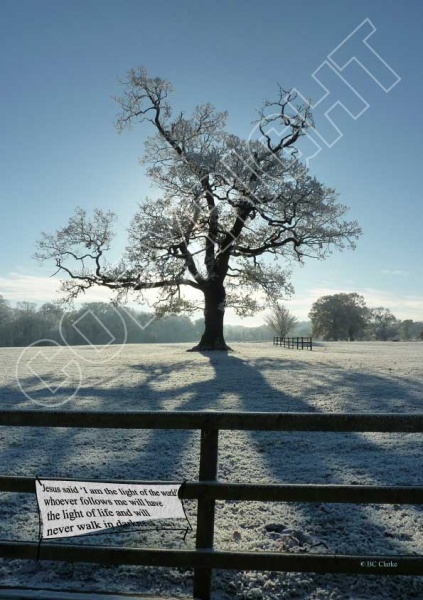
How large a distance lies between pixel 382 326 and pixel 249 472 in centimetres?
11003

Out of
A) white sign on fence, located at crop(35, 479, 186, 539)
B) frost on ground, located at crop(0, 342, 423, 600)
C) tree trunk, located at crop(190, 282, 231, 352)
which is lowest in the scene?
frost on ground, located at crop(0, 342, 423, 600)

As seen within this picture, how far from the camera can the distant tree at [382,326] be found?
108 m

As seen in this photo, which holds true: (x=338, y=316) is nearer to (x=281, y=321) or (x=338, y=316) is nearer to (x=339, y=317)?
(x=339, y=317)

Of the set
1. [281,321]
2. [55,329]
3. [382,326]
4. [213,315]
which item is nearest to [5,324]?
[55,329]

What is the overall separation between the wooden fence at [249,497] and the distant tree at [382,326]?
10861cm

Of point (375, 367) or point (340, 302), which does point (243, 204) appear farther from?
point (340, 302)

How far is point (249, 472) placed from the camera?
6.18 metres

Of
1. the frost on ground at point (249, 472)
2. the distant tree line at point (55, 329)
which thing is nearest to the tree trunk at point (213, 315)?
the frost on ground at point (249, 472)

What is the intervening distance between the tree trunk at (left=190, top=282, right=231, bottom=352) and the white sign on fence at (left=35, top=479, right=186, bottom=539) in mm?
25773

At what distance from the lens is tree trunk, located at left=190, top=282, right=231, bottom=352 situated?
97.6 feet

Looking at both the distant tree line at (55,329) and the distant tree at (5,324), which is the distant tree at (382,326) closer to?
the distant tree line at (55,329)

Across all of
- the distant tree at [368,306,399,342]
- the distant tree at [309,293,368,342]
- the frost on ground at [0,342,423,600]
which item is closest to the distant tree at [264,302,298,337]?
the distant tree at [309,293,368,342]

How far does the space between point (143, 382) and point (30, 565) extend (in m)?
10.9

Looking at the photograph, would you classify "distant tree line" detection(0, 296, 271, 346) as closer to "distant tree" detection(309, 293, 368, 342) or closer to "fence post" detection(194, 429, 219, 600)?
"distant tree" detection(309, 293, 368, 342)
